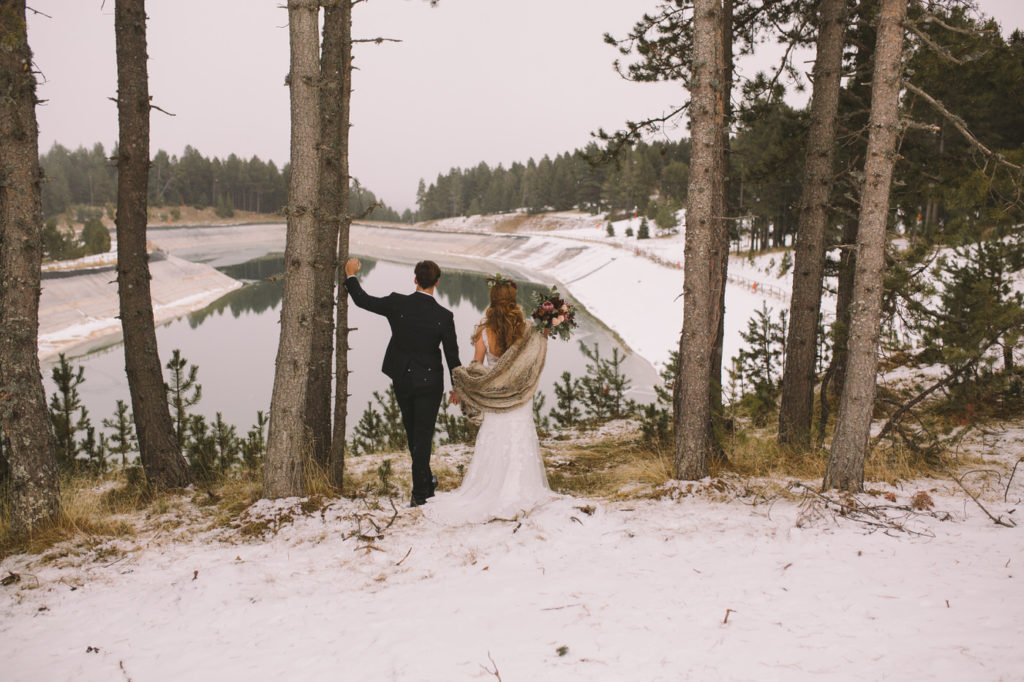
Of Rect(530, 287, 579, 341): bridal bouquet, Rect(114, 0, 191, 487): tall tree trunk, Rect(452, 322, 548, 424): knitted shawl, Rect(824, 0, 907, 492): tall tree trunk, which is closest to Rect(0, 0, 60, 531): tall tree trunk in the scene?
Rect(114, 0, 191, 487): tall tree trunk

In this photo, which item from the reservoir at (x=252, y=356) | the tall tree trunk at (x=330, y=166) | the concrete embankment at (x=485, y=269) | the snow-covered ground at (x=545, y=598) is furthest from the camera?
the concrete embankment at (x=485, y=269)

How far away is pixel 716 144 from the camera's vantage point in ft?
17.9

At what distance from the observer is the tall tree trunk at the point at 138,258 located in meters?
6.12

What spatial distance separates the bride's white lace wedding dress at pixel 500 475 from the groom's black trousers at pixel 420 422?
0.66 feet

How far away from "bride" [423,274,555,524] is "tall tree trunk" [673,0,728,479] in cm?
139

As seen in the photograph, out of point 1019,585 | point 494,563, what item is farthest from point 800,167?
point 494,563

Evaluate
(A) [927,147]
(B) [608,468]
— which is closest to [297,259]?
(B) [608,468]

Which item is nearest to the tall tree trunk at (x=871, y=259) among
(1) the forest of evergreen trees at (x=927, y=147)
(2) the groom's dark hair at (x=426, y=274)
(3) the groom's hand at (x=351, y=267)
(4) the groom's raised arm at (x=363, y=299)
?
(1) the forest of evergreen trees at (x=927, y=147)

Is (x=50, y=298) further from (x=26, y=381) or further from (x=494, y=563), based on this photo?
(x=494, y=563)

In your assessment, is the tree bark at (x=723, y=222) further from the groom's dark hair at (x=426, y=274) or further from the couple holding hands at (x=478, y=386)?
the groom's dark hair at (x=426, y=274)

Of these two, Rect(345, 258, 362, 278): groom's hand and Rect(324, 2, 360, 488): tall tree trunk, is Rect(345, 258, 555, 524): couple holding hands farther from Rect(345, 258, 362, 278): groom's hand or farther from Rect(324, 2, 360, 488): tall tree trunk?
Rect(324, 2, 360, 488): tall tree trunk

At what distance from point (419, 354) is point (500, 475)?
1.37 m

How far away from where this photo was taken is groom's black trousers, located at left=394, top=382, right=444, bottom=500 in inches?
217

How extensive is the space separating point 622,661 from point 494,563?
1.38 metres
